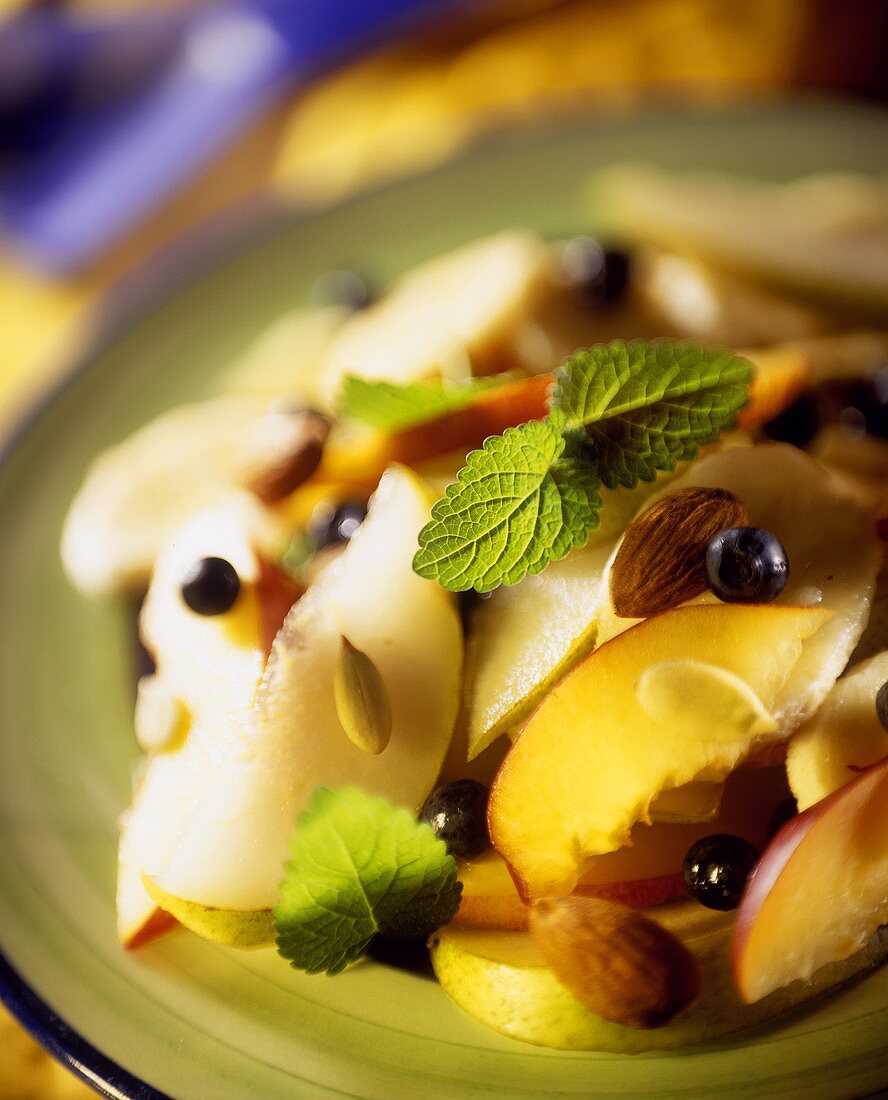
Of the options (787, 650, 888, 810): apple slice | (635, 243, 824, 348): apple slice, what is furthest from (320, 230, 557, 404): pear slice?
(787, 650, 888, 810): apple slice

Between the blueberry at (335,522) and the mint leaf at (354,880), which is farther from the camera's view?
the blueberry at (335,522)

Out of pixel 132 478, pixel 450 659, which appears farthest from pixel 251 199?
pixel 450 659

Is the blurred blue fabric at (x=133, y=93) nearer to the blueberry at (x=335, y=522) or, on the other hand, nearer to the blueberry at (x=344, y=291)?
the blueberry at (x=344, y=291)

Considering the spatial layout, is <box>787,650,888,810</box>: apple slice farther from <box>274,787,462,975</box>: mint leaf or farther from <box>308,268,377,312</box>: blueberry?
<box>308,268,377,312</box>: blueberry

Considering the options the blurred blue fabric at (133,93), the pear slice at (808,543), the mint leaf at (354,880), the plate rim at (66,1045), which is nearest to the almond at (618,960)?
the mint leaf at (354,880)

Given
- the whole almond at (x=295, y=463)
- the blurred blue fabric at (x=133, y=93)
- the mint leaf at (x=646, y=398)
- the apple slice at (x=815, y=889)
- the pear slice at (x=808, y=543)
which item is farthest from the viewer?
the blurred blue fabric at (x=133, y=93)

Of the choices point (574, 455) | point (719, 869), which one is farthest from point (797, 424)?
point (719, 869)

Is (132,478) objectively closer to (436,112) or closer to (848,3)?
(436,112)

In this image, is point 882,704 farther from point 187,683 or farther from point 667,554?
point 187,683
